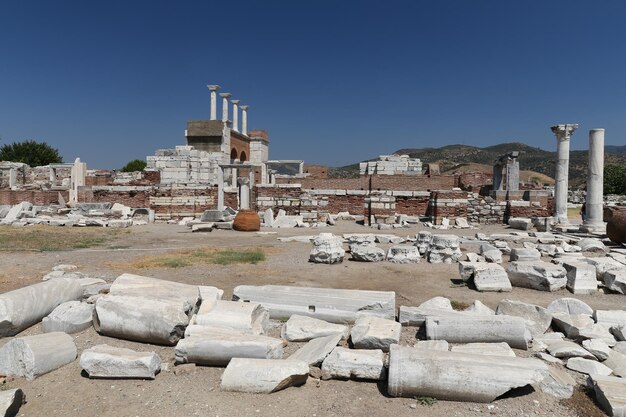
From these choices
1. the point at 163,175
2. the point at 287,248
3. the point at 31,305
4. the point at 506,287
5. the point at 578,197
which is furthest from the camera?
the point at 578,197

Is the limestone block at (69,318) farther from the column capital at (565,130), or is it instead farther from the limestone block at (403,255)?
the column capital at (565,130)

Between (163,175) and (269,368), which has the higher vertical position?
(163,175)

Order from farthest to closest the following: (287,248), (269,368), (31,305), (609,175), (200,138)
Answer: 1. (609,175)
2. (200,138)
3. (287,248)
4. (31,305)
5. (269,368)

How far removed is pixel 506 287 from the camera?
21.9 ft

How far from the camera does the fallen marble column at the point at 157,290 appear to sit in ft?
16.1

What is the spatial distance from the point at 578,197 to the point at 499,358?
3604 centimetres

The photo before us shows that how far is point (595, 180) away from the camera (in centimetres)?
1520

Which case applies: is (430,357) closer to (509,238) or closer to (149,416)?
(149,416)

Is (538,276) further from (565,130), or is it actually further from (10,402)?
Result: (565,130)

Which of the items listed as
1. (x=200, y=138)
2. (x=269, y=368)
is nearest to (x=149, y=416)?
(x=269, y=368)

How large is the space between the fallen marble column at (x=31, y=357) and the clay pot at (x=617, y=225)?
13.0m

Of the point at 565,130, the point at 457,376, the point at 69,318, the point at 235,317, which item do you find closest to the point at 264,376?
the point at 235,317

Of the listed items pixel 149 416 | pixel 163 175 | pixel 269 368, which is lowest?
pixel 149 416

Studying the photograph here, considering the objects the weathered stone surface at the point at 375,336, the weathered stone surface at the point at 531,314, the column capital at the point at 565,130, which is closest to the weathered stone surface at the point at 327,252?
the weathered stone surface at the point at 531,314
